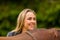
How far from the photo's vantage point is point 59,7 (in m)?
7.37

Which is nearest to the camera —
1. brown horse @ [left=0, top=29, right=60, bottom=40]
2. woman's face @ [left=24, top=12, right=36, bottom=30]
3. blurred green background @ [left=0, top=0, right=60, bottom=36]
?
brown horse @ [left=0, top=29, right=60, bottom=40]

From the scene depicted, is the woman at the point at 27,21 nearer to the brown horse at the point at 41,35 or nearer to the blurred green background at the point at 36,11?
the brown horse at the point at 41,35

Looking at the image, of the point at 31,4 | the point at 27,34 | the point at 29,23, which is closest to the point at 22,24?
the point at 29,23

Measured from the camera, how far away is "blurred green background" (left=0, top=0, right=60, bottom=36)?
7.50m

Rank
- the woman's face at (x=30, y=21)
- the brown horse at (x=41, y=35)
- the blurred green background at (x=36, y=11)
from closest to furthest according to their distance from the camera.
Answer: the brown horse at (x=41, y=35), the woman's face at (x=30, y=21), the blurred green background at (x=36, y=11)

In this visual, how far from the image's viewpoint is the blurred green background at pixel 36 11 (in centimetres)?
750

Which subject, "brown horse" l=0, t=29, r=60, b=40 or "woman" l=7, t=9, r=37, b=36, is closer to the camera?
"brown horse" l=0, t=29, r=60, b=40

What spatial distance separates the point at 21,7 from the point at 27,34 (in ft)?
19.8

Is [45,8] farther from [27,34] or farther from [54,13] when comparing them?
[27,34]

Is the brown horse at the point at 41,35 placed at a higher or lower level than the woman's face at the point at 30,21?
lower

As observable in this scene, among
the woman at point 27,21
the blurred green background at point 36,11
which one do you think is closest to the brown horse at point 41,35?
the woman at point 27,21

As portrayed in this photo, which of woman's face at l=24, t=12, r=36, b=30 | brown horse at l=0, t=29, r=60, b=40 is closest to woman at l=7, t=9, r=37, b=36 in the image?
woman's face at l=24, t=12, r=36, b=30

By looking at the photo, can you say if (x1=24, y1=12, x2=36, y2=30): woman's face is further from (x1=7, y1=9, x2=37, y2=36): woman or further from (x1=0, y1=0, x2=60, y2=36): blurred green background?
(x1=0, y1=0, x2=60, y2=36): blurred green background

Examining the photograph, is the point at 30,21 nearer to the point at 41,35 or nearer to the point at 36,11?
the point at 41,35
